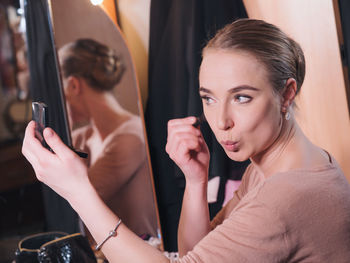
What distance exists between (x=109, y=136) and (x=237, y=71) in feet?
1.93

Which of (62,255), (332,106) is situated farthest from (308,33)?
(62,255)

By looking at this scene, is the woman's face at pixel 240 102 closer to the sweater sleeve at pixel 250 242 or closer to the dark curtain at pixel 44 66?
the sweater sleeve at pixel 250 242

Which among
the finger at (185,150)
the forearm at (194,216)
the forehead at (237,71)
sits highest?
the forehead at (237,71)

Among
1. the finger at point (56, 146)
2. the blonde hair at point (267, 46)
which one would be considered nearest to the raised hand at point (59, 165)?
the finger at point (56, 146)

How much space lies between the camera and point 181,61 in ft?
3.26

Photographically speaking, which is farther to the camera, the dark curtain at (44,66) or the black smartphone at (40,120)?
the dark curtain at (44,66)

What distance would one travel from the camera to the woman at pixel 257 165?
23.4 inches

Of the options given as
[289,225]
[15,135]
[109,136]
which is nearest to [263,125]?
[289,225]

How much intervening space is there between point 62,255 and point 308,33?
0.74 m

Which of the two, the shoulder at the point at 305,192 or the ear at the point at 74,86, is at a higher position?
the ear at the point at 74,86

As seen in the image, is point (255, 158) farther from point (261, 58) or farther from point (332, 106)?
point (332, 106)

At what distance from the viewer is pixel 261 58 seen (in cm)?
66

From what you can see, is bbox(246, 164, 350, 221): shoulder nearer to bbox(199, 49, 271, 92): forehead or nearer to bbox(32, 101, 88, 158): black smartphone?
bbox(199, 49, 271, 92): forehead

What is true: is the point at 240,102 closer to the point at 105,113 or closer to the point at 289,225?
the point at 289,225
